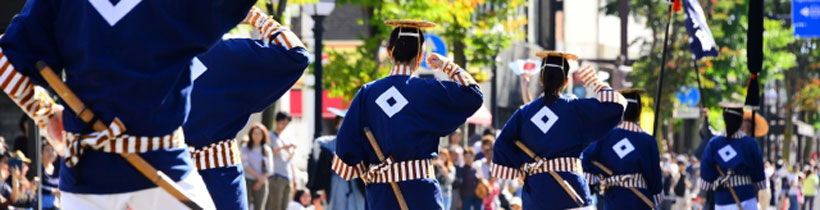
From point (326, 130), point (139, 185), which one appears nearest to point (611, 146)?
point (139, 185)

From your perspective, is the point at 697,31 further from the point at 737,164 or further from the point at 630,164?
the point at 630,164

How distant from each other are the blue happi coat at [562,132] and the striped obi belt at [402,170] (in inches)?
67.3

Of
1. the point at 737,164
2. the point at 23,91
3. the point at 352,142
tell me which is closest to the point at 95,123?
the point at 23,91

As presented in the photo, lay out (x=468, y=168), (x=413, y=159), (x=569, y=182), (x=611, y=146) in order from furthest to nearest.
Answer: (x=468, y=168) < (x=611, y=146) < (x=569, y=182) < (x=413, y=159)

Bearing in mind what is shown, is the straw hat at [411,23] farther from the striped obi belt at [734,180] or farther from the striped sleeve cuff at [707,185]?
the striped sleeve cuff at [707,185]

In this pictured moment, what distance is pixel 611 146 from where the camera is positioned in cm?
1138

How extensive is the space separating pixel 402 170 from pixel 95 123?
3.20 m

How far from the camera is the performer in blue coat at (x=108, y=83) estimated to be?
4.50 metres

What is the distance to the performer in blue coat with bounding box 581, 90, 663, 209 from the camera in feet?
37.0

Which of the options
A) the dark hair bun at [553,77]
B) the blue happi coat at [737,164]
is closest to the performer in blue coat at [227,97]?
the dark hair bun at [553,77]

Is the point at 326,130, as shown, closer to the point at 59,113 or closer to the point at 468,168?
the point at 468,168

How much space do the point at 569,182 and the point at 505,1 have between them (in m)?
14.9

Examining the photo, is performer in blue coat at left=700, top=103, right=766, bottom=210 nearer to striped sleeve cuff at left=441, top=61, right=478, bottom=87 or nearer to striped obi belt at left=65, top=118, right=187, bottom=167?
striped sleeve cuff at left=441, top=61, right=478, bottom=87

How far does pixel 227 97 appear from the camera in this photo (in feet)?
21.0
